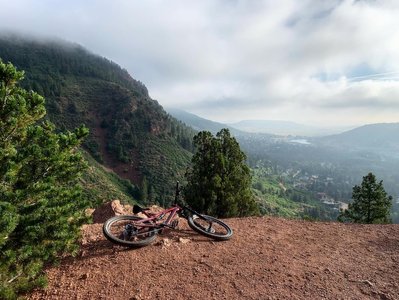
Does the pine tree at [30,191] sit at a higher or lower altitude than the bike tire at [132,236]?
higher

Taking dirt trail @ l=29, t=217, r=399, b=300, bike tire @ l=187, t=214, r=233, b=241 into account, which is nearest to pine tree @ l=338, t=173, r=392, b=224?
dirt trail @ l=29, t=217, r=399, b=300

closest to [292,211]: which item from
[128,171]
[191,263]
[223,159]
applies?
[128,171]

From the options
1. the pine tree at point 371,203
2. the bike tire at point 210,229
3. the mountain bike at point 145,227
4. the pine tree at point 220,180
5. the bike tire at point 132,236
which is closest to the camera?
the bike tire at point 132,236

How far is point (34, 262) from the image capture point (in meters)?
5.96

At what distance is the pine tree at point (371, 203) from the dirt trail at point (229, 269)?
13.7 meters

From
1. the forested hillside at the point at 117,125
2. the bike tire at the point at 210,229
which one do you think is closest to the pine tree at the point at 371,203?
the bike tire at the point at 210,229

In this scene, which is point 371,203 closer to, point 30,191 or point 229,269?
point 229,269

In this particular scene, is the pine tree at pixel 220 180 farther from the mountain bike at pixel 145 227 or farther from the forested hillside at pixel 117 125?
the forested hillside at pixel 117 125

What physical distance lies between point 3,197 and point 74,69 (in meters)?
181

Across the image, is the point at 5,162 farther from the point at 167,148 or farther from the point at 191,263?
the point at 167,148

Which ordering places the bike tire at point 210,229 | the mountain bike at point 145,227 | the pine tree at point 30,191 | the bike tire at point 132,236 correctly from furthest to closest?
the bike tire at point 210,229
the mountain bike at point 145,227
the bike tire at point 132,236
the pine tree at point 30,191

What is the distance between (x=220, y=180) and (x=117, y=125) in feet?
367

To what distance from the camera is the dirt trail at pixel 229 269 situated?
642cm

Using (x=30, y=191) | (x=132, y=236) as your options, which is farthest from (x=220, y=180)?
(x=30, y=191)
